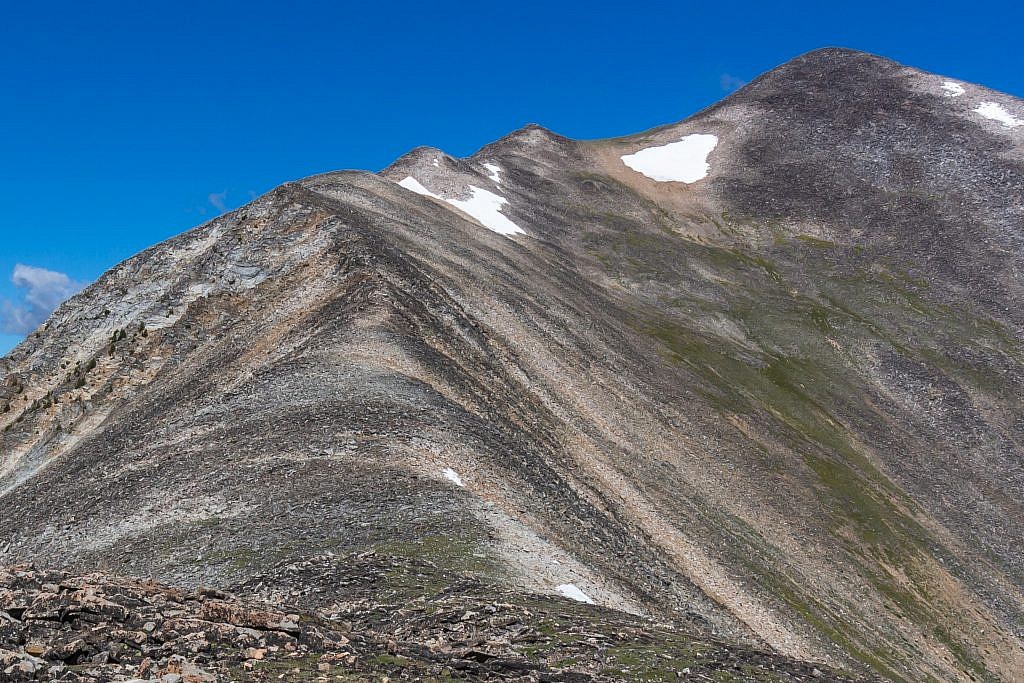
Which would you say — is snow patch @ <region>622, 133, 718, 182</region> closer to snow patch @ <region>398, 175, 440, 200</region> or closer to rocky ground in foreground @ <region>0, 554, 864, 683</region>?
snow patch @ <region>398, 175, 440, 200</region>

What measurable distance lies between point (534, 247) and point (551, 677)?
67107 millimetres

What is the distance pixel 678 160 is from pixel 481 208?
53990 millimetres

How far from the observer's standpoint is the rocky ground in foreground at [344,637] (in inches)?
523

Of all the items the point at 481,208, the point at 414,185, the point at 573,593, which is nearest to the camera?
the point at 573,593

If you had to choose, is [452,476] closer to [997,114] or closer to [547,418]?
[547,418]

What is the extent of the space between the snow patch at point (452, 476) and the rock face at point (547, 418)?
7.4 inches

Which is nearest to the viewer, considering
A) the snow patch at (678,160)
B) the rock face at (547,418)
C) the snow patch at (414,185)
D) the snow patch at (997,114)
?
the rock face at (547,418)

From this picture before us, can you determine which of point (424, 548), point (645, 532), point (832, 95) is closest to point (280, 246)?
point (645, 532)

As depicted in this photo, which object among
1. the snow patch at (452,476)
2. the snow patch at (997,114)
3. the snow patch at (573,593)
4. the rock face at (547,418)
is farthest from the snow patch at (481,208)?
the snow patch at (997,114)

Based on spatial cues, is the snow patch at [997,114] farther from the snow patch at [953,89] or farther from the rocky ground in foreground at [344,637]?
the rocky ground in foreground at [344,637]

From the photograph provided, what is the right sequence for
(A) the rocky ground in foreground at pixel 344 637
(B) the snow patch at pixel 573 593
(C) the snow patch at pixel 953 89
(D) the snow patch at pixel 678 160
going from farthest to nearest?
(C) the snow patch at pixel 953 89 → (D) the snow patch at pixel 678 160 → (B) the snow patch at pixel 573 593 → (A) the rocky ground in foreground at pixel 344 637

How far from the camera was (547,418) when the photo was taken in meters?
40.7

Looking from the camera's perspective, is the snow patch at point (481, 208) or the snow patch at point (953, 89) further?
the snow patch at point (953, 89)

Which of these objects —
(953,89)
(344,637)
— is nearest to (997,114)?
(953,89)
